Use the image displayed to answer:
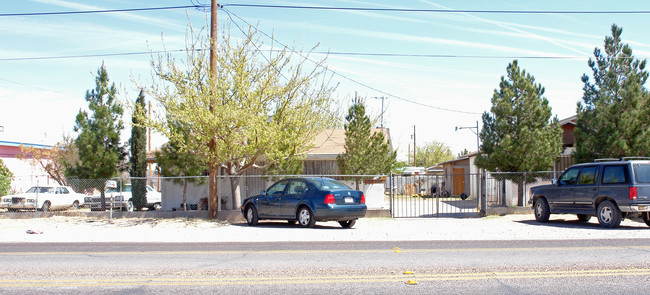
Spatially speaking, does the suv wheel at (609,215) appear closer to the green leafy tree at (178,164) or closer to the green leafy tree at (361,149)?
the green leafy tree at (361,149)

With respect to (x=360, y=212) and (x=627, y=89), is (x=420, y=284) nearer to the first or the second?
(x=360, y=212)

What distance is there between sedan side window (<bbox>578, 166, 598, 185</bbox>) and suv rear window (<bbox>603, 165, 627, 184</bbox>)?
1.08ft

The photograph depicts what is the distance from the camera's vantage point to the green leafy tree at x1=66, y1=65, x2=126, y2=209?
23609 millimetres

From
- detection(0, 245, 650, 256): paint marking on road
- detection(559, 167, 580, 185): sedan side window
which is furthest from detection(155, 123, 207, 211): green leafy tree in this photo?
detection(559, 167, 580, 185): sedan side window

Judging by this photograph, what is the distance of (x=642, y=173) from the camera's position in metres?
14.2

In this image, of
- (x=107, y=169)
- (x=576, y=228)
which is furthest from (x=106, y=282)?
(x=107, y=169)

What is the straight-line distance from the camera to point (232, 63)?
56.8 ft

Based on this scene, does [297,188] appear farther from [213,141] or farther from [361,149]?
[361,149]

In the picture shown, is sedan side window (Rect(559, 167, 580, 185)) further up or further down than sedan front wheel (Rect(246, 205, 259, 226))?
further up

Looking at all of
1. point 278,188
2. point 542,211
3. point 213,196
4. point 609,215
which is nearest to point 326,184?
point 278,188

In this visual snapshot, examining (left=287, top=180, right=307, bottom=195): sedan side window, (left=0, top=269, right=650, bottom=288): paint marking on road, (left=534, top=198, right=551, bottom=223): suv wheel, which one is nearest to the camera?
(left=0, top=269, right=650, bottom=288): paint marking on road

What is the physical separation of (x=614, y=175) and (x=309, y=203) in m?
8.04

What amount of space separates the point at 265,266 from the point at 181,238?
18.1 ft

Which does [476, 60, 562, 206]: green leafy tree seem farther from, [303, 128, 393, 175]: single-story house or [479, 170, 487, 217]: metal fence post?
[303, 128, 393, 175]: single-story house
